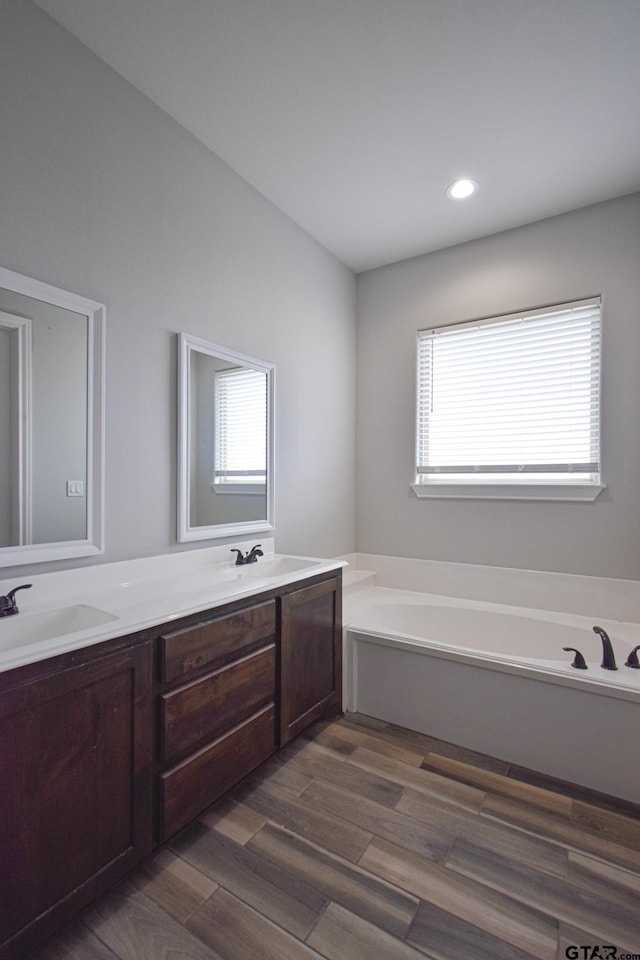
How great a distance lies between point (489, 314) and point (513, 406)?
647 mm

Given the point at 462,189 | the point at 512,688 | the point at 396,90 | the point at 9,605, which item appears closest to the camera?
the point at 9,605

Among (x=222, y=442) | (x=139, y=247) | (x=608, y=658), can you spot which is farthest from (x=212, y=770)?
(x=139, y=247)

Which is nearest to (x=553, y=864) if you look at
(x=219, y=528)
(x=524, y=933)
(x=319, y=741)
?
(x=524, y=933)

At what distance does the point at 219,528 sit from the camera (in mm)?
2297

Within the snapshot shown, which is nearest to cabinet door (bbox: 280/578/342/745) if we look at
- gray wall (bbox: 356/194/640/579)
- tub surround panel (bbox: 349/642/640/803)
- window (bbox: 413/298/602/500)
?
tub surround panel (bbox: 349/642/640/803)

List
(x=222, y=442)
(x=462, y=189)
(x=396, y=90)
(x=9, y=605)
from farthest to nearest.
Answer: (x=462, y=189) < (x=222, y=442) < (x=396, y=90) < (x=9, y=605)

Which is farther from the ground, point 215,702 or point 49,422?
point 49,422

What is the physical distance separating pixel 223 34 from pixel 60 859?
107 inches

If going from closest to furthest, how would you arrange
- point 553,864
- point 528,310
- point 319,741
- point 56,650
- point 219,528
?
point 56,650 < point 553,864 < point 319,741 < point 219,528 < point 528,310

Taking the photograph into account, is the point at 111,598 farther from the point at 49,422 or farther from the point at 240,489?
the point at 240,489

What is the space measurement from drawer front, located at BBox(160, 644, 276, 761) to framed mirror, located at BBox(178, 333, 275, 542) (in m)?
0.68

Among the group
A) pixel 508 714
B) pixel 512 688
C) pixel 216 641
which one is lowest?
pixel 508 714

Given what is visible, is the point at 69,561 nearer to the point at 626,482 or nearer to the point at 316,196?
the point at 316,196

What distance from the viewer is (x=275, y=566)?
2.45m
